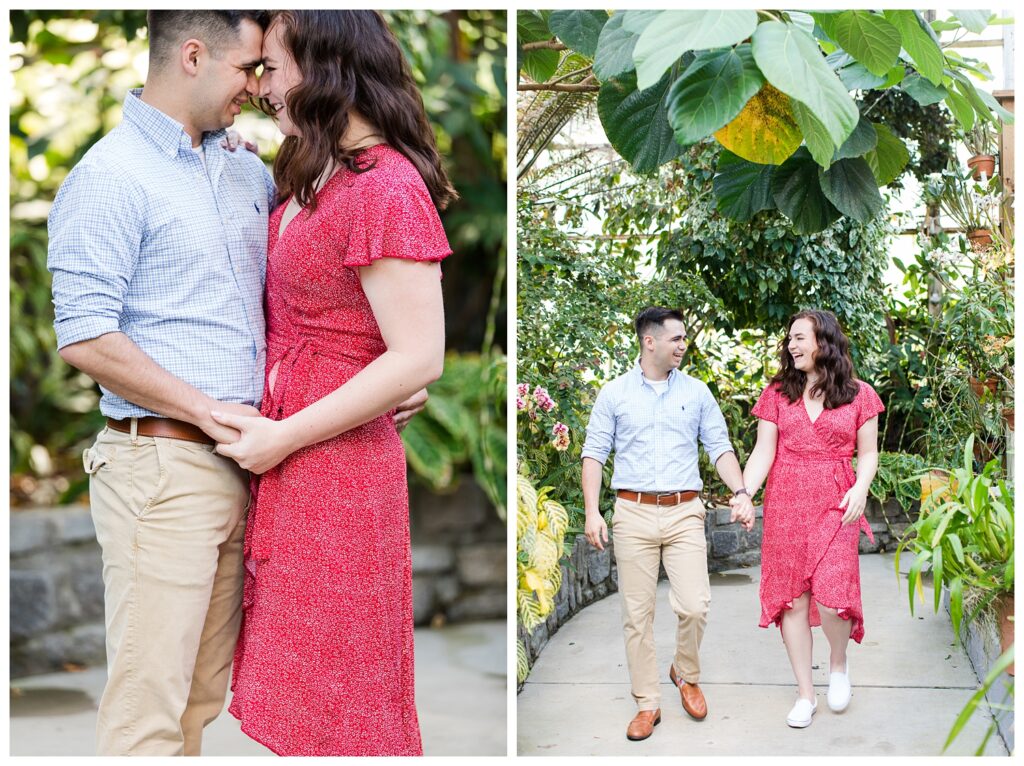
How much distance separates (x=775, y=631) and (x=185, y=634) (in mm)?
1428

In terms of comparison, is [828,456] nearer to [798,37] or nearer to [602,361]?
[602,361]

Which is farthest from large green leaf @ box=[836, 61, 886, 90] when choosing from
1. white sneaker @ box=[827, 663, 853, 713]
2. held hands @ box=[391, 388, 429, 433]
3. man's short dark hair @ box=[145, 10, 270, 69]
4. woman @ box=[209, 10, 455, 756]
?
white sneaker @ box=[827, 663, 853, 713]

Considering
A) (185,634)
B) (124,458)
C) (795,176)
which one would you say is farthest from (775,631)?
(124,458)

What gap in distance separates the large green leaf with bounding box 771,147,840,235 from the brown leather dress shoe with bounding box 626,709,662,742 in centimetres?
123

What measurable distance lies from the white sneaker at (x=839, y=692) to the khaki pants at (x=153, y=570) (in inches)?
A: 57.8

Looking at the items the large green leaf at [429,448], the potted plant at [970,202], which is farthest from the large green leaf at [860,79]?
the large green leaf at [429,448]

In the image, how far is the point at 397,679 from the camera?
1.84 meters

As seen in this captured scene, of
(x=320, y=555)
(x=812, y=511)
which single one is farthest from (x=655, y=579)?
(x=320, y=555)

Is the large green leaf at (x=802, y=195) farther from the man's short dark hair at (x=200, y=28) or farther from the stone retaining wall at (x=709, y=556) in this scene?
the man's short dark hair at (x=200, y=28)

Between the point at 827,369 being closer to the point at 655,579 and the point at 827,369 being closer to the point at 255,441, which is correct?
the point at 655,579

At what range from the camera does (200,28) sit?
5.74 ft

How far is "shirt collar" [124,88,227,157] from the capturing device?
176 cm

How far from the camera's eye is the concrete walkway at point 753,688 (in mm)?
2182

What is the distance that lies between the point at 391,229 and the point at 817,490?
127 cm
